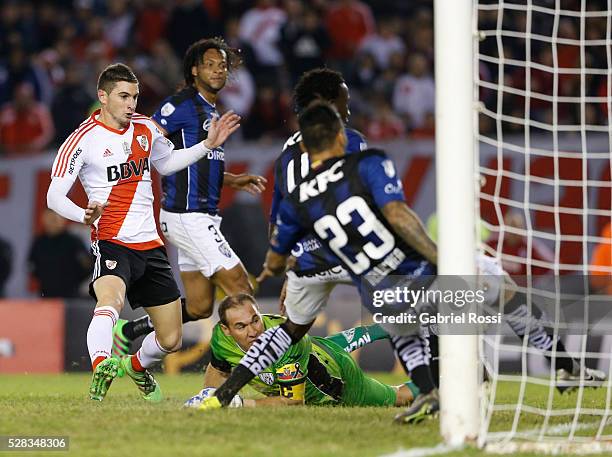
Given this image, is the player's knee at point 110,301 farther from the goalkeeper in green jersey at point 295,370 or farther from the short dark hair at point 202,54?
the short dark hair at point 202,54

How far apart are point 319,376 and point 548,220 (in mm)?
6689

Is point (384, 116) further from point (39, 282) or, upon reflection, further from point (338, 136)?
point (338, 136)

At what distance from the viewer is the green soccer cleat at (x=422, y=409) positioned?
22.1 ft

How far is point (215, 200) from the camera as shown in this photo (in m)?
9.71

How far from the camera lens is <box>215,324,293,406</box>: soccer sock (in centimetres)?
726

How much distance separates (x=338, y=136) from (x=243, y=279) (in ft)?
9.70

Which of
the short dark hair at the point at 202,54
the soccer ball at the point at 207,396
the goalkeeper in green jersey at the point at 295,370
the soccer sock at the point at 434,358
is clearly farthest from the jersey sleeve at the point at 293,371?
the short dark hair at the point at 202,54

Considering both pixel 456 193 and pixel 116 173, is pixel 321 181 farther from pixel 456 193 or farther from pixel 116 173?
pixel 116 173

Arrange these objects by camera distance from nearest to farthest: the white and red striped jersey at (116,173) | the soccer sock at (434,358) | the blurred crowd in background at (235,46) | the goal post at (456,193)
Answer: the goal post at (456,193), the soccer sock at (434,358), the white and red striped jersey at (116,173), the blurred crowd in background at (235,46)

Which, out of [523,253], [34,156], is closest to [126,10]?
[34,156]

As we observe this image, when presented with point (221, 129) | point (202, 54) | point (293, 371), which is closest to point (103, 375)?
point (293, 371)

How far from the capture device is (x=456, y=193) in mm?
6219

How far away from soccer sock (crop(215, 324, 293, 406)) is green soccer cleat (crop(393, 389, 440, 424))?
35.7 inches

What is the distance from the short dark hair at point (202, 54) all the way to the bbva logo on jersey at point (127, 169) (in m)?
1.45
